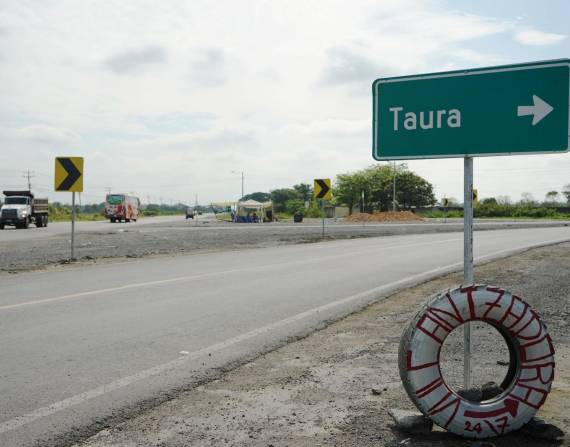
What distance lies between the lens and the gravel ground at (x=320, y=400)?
3479 millimetres

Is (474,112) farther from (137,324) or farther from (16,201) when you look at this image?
(16,201)

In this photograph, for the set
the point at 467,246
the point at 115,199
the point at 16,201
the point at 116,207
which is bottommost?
the point at 467,246

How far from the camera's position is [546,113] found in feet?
12.7

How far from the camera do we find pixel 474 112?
159 inches

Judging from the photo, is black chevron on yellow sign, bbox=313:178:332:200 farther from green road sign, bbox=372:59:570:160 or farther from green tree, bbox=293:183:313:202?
green tree, bbox=293:183:313:202

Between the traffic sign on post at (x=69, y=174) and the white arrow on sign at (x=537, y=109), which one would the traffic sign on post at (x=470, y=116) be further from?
the traffic sign on post at (x=69, y=174)

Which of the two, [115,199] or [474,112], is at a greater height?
[115,199]

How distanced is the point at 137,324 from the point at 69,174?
406 inches

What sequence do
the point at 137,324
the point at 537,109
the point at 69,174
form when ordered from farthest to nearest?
the point at 69,174, the point at 137,324, the point at 537,109

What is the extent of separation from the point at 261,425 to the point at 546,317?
5210 millimetres

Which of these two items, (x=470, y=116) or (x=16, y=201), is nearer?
(x=470, y=116)

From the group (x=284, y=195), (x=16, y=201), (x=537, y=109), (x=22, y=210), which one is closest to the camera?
(x=537, y=109)

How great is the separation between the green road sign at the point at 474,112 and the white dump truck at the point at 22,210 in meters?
40.7

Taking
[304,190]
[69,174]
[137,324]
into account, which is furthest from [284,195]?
[137,324]
